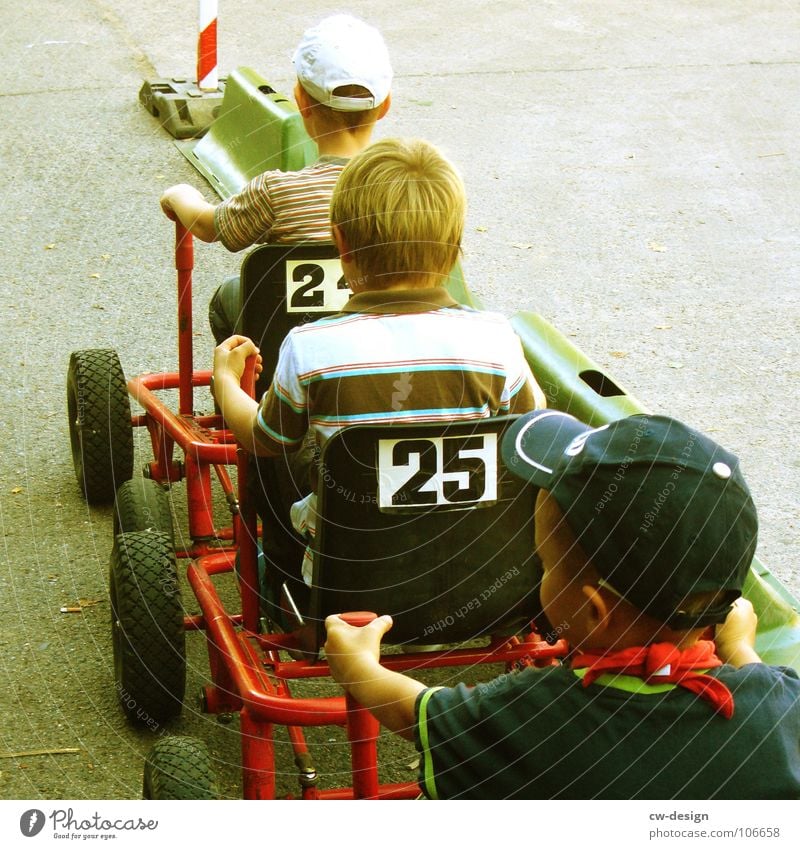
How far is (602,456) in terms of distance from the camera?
1.36m

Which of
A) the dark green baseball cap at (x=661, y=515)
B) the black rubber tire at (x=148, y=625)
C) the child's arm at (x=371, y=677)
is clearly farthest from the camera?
the black rubber tire at (x=148, y=625)

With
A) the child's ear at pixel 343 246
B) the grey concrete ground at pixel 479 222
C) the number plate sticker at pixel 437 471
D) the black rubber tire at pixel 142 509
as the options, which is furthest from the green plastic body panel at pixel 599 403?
the child's ear at pixel 343 246

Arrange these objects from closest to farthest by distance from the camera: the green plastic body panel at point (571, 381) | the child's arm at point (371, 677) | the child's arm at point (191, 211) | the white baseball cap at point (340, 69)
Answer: the child's arm at point (371, 677), the white baseball cap at point (340, 69), the child's arm at point (191, 211), the green plastic body panel at point (571, 381)

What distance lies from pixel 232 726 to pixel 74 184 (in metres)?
3.21

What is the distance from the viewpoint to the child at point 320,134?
8.48 feet

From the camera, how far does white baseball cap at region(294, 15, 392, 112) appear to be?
2580 millimetres

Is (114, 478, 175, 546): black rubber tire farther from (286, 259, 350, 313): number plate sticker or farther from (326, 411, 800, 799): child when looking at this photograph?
(326, 411, 800, 799): child

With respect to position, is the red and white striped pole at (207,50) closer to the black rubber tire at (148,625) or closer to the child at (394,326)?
the black rubber tire at (148,625)

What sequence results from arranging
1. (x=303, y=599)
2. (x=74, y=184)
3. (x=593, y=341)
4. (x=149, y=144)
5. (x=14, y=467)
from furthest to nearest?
(x=149, y=144) → (x=74, y=184) → (x=593, y=341) → (x=14, y=467) → (x=303, y=599)

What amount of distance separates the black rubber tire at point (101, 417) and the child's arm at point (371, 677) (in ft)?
5.46

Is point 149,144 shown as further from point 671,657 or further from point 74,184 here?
point 671,657

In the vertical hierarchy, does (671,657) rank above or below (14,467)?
above
